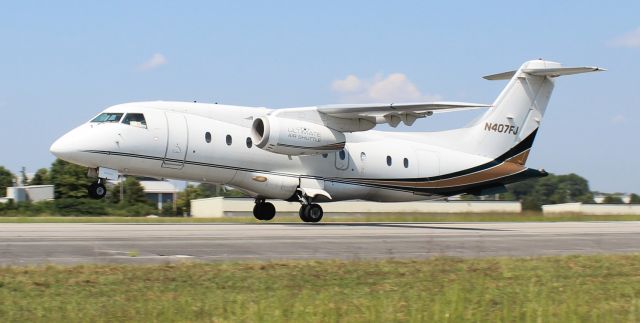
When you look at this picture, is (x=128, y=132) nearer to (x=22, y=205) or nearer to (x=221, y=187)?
(x=221, y=187)

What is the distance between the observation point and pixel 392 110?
89.0ft

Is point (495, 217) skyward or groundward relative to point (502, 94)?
Answer: groundward

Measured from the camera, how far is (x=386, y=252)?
53.3ft

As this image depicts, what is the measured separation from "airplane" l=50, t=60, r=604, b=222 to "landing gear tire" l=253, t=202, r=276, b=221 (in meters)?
0.04

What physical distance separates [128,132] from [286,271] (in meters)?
14.5

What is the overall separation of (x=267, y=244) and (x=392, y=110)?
10756 millimetres

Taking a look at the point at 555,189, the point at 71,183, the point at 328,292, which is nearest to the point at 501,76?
the point at 328,292

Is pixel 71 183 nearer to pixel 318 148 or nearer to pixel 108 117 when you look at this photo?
pixel 108 117

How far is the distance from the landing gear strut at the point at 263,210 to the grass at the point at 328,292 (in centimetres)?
1649

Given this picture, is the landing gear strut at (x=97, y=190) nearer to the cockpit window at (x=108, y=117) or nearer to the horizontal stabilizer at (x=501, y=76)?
the cockpit window at (x=108, y=117)

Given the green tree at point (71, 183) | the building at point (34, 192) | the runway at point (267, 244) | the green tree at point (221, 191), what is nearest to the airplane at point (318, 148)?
the green tree at point (221, 191)

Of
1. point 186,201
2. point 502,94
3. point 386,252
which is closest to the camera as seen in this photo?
point 386,252

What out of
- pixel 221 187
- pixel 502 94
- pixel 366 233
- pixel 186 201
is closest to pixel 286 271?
pixel 366 233

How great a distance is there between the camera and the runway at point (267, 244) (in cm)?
1455
